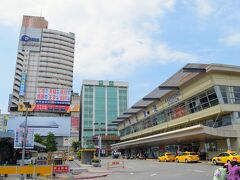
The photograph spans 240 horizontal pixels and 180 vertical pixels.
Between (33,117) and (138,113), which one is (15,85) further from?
(138,113)

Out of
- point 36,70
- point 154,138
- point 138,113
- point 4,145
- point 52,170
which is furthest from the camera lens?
point 36,70

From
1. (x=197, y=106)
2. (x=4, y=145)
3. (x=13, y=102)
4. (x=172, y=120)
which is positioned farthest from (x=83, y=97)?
(x=4, y=145)

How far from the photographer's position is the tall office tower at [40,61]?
132 metres

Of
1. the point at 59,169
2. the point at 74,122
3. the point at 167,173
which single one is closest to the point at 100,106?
the point at 74,122

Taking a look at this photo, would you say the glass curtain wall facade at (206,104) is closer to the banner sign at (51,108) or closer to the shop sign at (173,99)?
the shop sign at (173,99)

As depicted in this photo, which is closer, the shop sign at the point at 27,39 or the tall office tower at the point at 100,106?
the tall office tower at the point at 100,106

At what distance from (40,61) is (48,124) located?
40007 mm

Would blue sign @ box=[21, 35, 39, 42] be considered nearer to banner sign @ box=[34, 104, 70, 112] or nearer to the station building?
banner sign @ box=[34, 104, 70, 112]

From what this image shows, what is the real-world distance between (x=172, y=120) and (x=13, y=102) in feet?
305

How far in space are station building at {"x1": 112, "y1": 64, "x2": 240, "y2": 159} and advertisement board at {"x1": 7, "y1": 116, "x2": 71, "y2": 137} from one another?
189ft

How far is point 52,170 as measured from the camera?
21.3 meters

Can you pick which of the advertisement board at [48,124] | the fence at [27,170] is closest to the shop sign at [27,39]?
the advertisement board at [48,124]

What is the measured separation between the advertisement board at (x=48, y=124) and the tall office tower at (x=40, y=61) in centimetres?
1519

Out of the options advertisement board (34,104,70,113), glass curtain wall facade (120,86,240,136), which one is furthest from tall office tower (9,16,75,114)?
glass curtain wall facade (120,86,240,136)
